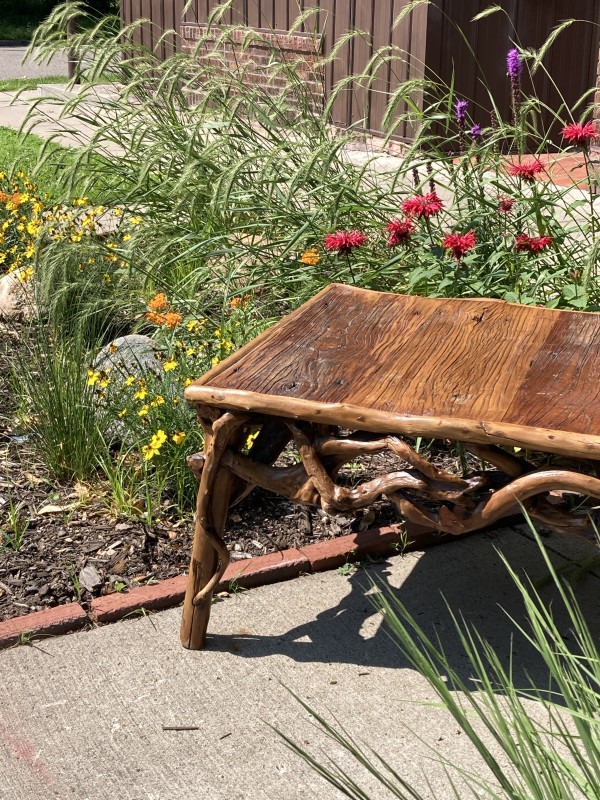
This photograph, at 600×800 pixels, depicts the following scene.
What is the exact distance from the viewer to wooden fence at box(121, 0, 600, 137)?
323 inches

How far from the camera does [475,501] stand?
2.60 m

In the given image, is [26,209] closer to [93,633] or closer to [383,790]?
[93,633]

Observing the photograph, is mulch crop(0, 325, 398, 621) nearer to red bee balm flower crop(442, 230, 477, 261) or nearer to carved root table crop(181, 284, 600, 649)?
carved root table crop(181, 284, 600, 649)

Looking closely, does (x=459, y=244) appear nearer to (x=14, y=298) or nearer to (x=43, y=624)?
(x=43, y=624)

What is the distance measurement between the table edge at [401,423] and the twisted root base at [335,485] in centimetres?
7

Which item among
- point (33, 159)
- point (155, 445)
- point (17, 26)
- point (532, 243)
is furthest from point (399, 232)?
A: point (17, 26)

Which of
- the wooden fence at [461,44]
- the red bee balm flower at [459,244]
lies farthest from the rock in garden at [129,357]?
the wooden fence at [461,44]

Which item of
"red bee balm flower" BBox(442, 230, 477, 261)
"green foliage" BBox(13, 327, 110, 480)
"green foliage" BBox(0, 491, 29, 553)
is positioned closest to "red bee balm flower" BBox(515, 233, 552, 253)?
"red bee balm flower" BBox(442, 230, 477, 261)

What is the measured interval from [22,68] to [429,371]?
56.9 ft

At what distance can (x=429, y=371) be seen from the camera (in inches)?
109

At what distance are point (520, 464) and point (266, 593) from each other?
107cm

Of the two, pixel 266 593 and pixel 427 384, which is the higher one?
pixel 427 384

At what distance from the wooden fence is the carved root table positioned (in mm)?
5241

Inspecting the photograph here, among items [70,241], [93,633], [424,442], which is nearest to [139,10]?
[70,241]
